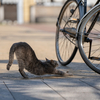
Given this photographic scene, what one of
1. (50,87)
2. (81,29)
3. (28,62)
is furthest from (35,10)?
(50,87)

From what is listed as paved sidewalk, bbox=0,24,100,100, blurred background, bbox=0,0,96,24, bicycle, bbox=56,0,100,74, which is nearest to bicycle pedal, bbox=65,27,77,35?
bicycle, bbox=56,0,100,74

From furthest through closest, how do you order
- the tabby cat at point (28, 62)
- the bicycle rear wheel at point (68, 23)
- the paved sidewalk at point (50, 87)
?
the bicycle rear wheel at point (68, 23)
the tabby cat at point (28, 62)
the paved sidewalk at point (50, 87)

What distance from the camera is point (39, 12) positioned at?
31953 mm

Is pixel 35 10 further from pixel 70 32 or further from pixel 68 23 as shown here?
pixel 70 32

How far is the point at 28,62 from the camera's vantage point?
423 cm

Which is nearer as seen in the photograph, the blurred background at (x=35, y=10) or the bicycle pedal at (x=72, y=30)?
the bicycle pedal at (x=72, y=30)

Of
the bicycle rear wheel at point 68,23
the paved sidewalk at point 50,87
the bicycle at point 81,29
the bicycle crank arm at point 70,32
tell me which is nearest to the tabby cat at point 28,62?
the paved sidewalk at point 50,87

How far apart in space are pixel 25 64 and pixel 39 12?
92.1 feet

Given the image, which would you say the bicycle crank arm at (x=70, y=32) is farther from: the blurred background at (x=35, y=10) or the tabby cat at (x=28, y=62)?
the blurred background at (x=35, y=10)

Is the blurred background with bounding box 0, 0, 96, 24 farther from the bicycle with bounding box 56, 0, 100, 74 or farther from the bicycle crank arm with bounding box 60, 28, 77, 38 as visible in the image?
the bicycle crank arm with bounding box 60, 28, 77, 38

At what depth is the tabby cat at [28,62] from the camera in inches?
164

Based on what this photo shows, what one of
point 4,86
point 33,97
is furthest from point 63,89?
point 4,86

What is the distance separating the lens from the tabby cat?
416 cm

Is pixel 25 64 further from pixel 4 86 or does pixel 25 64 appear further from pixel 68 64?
pixel 68 64
